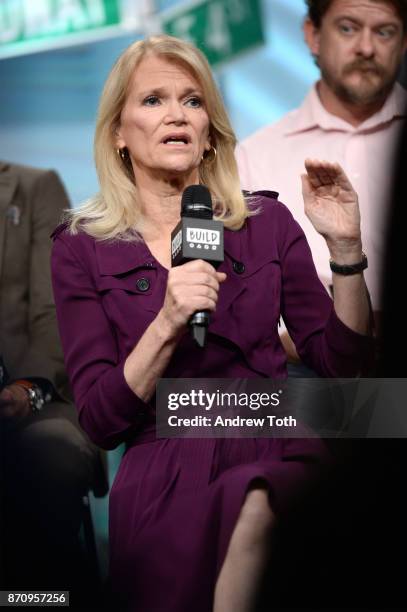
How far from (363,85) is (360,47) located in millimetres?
113

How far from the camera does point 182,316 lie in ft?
7.82

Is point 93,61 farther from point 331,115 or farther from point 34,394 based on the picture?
point 34,394

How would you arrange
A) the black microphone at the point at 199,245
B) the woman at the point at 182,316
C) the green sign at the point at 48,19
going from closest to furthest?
the black microphone at the point at 199,245 → the woman at the point at 182,316 → the green sign at the point at 48,19

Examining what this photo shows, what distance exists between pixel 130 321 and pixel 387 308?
64 centimetres

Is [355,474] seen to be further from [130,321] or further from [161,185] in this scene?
[161,185]

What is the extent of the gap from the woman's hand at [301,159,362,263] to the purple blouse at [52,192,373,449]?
0.49 feet

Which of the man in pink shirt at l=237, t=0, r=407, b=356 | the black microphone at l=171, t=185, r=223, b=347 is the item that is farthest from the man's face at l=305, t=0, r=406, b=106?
the black microphone at l=171, t=185, r=223, b=347

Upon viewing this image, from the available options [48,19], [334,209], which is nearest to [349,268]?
[334,209]

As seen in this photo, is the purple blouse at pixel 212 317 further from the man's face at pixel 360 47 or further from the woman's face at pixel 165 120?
the man's face at pixel 360 47

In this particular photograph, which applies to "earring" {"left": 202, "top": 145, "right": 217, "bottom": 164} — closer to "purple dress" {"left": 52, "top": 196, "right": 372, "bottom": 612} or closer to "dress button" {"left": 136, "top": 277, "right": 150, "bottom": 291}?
"purple dress" {"left": 52, "top": 196, "right": 372, "bottom": 612}

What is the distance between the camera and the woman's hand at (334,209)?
2.66 meters

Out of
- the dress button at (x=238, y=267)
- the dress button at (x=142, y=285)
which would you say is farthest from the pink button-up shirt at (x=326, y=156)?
the dress button at (x=142, y=285)

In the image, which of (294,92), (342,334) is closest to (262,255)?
(342,334)

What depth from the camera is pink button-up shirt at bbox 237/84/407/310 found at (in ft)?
10.0
